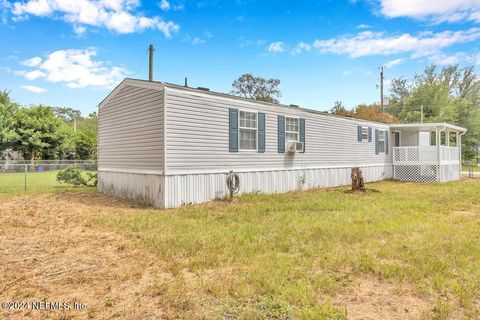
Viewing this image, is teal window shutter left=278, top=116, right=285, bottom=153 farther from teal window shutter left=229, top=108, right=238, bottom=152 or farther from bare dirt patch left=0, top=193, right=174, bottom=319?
bare dirt patch left=0, top=193, right=174, bottom=319

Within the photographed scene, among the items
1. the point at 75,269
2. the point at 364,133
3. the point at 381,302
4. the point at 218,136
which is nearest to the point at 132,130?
the point at 218,136

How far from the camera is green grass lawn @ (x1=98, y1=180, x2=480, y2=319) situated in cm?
296

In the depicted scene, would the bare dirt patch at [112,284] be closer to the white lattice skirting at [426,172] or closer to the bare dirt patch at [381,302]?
the bare dirt patch at [381,302]

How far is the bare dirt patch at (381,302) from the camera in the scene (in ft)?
9.03

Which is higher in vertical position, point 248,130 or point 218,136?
point 248,130

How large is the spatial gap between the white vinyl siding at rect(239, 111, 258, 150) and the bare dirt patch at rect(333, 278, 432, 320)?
7.01 metres

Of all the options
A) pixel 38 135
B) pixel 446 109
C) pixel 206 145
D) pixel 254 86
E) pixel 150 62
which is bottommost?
pixel 206 145

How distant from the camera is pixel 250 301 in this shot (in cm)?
295

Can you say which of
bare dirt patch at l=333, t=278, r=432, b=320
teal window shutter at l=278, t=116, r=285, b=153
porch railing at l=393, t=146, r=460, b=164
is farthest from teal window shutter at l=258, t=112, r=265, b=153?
porch railing at l=393, t=146, r=460, b=164

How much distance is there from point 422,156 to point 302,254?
14.6 meters

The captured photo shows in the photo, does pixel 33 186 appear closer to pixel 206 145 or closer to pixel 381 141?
pixel 206 145

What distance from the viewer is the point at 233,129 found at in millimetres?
9750

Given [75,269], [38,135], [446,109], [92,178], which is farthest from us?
[446,109]

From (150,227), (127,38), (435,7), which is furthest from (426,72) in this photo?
(150,227)
